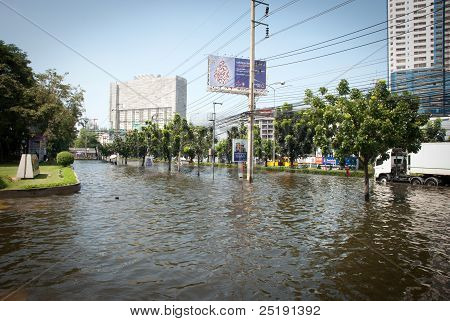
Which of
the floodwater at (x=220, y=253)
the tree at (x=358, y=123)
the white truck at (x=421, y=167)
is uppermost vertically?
the tree at (x=358, y=123)

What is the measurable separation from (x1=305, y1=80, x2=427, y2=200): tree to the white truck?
8359mm

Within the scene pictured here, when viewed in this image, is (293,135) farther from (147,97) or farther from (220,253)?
(147,97)

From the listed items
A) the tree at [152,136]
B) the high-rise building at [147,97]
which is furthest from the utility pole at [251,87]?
the high-rise building at [147,97]

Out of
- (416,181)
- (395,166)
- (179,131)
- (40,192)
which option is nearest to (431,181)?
(416,181)

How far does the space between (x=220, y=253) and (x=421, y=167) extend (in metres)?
27.3

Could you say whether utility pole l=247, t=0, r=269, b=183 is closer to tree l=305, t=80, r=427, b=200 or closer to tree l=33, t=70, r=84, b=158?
tree l=305, t=80, r=427, b=200

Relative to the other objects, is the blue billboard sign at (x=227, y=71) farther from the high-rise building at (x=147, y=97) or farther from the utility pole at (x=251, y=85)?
the high-rise building at (x=147, y=97)

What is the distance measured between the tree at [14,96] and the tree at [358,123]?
38.4 m

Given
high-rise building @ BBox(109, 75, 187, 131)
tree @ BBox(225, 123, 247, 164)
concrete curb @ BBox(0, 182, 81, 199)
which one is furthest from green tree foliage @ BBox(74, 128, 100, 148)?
concrete curb @ BBox(0, 182, 81, 199)

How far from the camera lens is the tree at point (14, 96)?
132ft

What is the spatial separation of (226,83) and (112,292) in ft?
136

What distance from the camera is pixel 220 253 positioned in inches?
332

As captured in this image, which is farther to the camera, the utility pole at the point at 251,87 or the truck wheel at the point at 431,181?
the utility pole at the point at 251,87

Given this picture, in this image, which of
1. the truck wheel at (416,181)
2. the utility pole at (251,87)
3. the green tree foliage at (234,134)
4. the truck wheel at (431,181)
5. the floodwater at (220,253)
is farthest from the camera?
the green tree foliage at (234,134)
